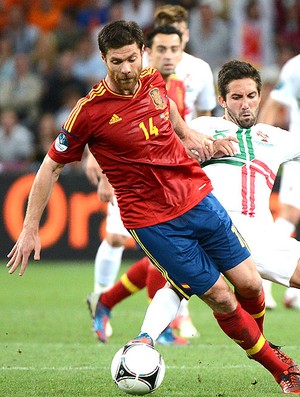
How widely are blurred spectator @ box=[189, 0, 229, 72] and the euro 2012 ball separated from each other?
10878 mm

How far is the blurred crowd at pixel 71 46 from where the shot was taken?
14.9 meters

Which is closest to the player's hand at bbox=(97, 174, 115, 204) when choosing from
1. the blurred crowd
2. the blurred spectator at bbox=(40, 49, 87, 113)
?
the blurred crowd

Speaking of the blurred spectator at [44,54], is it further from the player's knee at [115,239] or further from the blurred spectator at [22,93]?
the player's knee at [115,239]

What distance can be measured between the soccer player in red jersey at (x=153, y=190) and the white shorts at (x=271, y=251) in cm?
21

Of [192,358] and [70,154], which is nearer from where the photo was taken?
[70,154]

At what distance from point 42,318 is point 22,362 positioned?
2.43 metres

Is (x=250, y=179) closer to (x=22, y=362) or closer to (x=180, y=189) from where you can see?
(x=180, y=189)

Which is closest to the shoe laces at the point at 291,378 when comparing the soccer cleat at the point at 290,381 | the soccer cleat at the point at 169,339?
the soccer cleat at the point at 290,381

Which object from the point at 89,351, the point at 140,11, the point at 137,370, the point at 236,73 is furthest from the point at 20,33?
the point at 137,370

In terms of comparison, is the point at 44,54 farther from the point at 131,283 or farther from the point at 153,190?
the point at 153,190

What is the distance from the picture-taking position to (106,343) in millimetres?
7738

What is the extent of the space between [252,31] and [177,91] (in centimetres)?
740

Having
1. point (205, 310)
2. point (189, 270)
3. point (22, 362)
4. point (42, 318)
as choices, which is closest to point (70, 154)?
point (189, 270)

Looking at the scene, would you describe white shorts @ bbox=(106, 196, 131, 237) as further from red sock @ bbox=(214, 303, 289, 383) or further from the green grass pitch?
red sock @ bbox=(214, 303, 289, 383)
